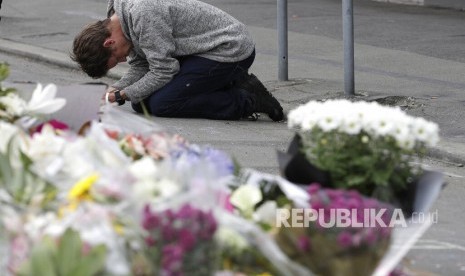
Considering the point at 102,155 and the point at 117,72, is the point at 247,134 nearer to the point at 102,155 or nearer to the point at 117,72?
the point at 117,72

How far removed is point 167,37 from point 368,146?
536 centimetres

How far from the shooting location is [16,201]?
307cm

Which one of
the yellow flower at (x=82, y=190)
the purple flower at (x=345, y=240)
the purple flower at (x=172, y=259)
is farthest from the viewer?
the yellow flower at (x=82, y=190)

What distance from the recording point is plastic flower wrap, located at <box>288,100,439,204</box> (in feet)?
11.3

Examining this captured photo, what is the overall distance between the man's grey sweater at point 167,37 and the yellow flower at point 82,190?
5.42 m

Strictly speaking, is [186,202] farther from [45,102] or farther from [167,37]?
[167,37]

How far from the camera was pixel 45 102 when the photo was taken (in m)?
4.02

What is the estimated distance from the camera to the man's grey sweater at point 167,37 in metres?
8.53

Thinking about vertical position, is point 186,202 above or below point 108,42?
above

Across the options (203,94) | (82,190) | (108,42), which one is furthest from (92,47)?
(82,190)

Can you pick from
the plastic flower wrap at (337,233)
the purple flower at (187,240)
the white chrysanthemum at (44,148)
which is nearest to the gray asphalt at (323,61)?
the plastic flower wrap at (337,233)

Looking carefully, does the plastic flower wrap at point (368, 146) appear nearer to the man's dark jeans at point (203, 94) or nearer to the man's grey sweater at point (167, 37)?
the man's grey sweater at point (167, 37)

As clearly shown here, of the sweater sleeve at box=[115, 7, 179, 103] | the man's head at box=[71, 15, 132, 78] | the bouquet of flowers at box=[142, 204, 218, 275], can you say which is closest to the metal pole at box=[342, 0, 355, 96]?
the sweater sleeve at box=[115, 7, 179, 103]

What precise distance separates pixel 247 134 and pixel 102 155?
18.6 ft
